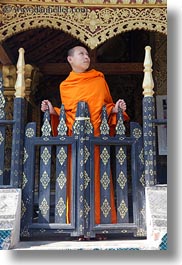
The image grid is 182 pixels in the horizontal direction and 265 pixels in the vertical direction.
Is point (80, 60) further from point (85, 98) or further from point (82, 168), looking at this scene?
point (82, 168)

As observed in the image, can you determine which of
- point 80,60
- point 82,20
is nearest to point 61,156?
point 80,60

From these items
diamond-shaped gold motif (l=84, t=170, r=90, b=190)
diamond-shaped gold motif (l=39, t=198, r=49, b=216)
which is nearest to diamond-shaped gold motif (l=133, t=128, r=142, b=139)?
diamond-shaped gold motif (l=84, t=170, r=90, b=190)

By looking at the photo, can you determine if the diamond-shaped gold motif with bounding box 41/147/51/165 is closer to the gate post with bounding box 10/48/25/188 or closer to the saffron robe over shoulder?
the gate post with bounding box 10/48/25/188

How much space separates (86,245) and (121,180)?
28.3 inches

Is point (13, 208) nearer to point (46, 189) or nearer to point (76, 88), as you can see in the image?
point (46, 189)

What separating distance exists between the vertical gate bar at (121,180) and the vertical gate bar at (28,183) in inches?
32.1

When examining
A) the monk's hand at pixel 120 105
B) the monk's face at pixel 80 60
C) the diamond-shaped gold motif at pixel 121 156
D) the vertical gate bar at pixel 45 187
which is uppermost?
the monk's face at pixel 80 60

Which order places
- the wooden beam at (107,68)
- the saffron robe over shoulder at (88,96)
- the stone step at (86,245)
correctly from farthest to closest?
the wooden beam at (107,68) → the saffron robe over shoulder at (88,96) → the stone step at (86,245)

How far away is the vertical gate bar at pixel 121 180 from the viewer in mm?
3910

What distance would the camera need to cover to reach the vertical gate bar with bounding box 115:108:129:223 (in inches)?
154

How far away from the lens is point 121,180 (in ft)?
13.0

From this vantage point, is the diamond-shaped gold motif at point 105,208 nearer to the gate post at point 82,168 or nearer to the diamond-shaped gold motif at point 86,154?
the gate post at point 82,168

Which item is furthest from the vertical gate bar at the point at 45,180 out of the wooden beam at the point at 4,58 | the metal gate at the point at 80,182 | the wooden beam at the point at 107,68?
the wooden beam at the point at 107,68

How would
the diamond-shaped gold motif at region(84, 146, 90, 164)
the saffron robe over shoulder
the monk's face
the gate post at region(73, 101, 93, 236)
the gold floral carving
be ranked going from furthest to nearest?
the monk's face < the saffron robe over shoulder < the gold floral carving < the diamond-shaped gold motif at region(84, 146, 90, 164) < the gate post at region(73, 101, 93, 236)
